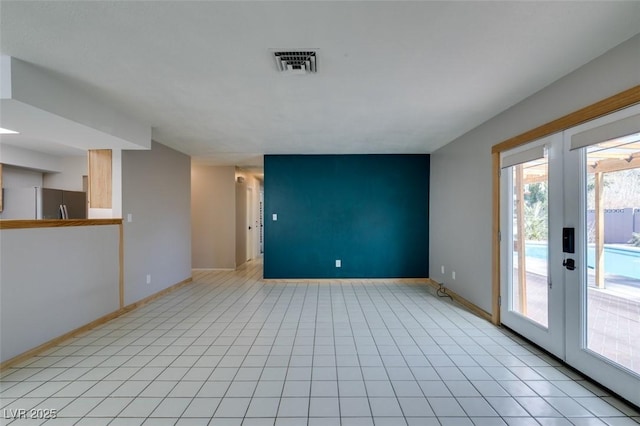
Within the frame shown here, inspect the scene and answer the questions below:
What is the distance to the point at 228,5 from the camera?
157 cm

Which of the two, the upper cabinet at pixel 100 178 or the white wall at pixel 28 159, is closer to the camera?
the upper cabinet at pixel 100 178

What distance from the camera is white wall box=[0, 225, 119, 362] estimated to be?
245 centimetres

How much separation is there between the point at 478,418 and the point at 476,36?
8.07 feet

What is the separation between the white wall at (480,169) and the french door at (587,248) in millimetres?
245

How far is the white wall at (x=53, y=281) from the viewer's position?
2.45 metres

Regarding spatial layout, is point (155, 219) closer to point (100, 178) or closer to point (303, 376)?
point (100, 178)

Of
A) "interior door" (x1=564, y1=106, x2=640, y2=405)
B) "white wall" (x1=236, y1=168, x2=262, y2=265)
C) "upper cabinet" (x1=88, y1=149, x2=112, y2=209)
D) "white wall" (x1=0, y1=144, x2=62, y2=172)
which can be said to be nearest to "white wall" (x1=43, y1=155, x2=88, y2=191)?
"white wall" (x1=0, y1=144, x2=62, y2=172)

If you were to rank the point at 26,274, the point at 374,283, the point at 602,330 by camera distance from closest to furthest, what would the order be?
the point at 602,330
the point at 26,274
the point at 374,283

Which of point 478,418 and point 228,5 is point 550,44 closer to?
point 228,5

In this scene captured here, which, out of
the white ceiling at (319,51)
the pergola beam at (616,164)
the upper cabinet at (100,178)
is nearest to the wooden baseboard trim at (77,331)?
the upper cabinet at (100,178)

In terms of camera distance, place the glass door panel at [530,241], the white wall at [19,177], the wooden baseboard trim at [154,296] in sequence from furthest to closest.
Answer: the white wall at [19,177] < the wooden baseboard trim at [154,296] < the glass door panel at [530,241]

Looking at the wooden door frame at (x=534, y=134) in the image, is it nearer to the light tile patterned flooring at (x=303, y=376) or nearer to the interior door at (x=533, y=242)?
the interior door at (x=533, y=242)

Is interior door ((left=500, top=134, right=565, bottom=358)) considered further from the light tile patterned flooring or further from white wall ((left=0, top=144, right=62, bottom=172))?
white wall ((left=0, top=144, right=62, bottom=172))

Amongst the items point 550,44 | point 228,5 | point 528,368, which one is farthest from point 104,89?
point 528,368
